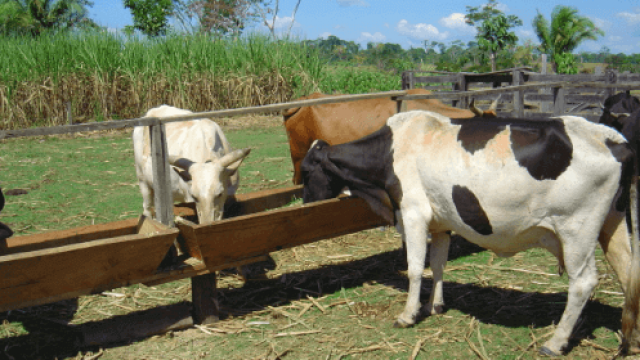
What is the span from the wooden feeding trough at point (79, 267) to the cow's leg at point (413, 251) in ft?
5.93

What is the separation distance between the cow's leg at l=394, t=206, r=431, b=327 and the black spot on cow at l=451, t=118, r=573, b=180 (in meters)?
0.69

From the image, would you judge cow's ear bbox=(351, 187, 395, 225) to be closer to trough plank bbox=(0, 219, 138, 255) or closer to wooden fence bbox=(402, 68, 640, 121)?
trough plank bbox=(0, 219, 138, 255)

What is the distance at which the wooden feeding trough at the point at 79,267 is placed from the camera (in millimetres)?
3816

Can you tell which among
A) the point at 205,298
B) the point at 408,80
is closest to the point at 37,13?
the point at 408,80

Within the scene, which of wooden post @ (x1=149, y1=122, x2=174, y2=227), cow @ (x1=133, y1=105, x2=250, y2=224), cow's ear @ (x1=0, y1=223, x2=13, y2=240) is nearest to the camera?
cow's ear @ (x1=0, y1=223, x2=13, y2=240)

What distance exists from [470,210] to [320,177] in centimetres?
156

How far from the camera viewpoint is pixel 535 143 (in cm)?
402

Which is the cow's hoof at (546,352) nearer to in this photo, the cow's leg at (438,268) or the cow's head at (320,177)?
the cow's leg at (438,268)

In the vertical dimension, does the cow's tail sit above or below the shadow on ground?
above

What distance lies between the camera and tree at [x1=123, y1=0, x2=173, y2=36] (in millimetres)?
31391

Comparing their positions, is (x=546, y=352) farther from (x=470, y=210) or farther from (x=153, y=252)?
(x=153, y=252)

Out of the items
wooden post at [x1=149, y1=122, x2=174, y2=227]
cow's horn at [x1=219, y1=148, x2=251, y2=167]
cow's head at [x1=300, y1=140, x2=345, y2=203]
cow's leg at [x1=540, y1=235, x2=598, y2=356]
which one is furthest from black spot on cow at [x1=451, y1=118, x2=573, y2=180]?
wooden post at [x1=149, y1=122, x2=174, y2=227]

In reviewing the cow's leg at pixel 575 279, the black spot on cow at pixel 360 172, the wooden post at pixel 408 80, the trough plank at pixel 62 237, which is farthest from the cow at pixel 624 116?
the wooden post at pixel 408 80

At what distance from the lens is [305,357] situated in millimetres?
4266
